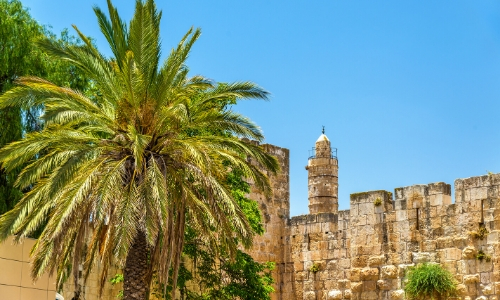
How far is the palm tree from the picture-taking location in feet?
50.1

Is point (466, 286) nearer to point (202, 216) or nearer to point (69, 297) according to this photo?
point (202, 216)

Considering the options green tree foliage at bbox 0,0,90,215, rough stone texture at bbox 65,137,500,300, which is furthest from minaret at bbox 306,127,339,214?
green tree foliage at bbox 0,0,90,215

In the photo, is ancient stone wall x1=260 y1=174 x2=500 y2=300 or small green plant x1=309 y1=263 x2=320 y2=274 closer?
ancient stone wall x1=260 y1=174 x2=500 y2=300

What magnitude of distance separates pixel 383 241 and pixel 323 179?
8167 millimetres

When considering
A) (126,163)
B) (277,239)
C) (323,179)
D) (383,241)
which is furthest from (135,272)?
(323,179)

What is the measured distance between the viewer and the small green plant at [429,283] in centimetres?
1977

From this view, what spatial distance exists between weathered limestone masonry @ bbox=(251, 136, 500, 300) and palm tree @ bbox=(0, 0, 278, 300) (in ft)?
17.0

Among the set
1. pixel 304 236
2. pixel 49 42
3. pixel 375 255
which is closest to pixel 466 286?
pixel 375 255

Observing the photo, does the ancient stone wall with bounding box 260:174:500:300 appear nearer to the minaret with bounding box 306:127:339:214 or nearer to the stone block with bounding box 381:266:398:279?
the stone block with bounding box 381:266:398:279

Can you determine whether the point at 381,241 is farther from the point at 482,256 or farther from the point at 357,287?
the point at 482,256

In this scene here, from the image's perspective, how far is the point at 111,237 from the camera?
1530 cm

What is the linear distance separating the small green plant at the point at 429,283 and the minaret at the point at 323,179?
28.5ft

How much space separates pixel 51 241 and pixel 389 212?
851 cm

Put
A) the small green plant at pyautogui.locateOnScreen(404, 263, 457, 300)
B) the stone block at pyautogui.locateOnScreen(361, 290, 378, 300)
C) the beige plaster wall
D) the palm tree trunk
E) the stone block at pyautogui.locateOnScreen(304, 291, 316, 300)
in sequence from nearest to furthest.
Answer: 1. the beige plaster wall
2. the palm tree trunk
3. the small green plant at pyautogui.locateOnScreen(404, 263, 457, 300)
4. the stone block at pyautogui.locateOnScreen(361, 290, 378, 300)
5. the stone block at pyautogui.locateOnScreen(304, 291, 316, 300)
